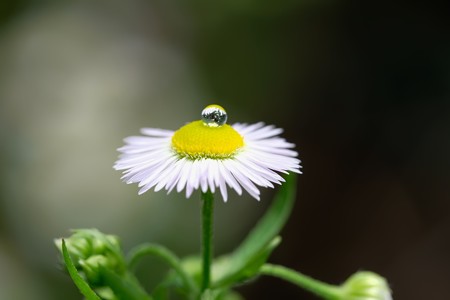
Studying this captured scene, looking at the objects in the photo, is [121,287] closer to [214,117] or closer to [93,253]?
[93,253]

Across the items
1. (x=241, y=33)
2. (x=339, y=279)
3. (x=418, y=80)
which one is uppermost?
(x=241, y=33)

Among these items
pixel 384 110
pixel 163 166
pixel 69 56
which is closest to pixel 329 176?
pixel 384 110

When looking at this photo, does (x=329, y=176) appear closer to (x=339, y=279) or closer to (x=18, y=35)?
(x=339, y=279)

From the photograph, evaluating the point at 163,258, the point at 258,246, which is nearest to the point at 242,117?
the point at 258,246

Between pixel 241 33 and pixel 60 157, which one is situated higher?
pixel 241 33

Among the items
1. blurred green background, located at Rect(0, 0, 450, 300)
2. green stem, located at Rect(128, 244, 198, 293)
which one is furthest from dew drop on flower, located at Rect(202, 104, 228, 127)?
blurred green background, located at Rect(0, 0, 450, 300)

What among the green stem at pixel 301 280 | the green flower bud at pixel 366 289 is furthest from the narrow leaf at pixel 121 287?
the green flower bud at pixel 366 289

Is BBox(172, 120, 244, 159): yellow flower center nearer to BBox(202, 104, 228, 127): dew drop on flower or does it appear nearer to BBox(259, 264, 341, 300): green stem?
BBox(202, 104, 228, 127): dew drop on flower
